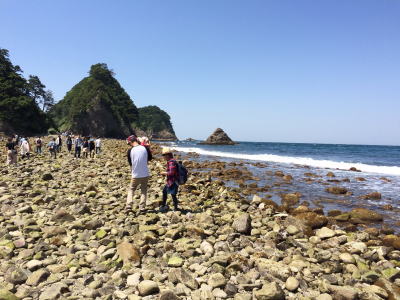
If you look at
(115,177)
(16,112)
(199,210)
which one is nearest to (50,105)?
(16,112)

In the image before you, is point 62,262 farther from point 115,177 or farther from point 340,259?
point 115,177

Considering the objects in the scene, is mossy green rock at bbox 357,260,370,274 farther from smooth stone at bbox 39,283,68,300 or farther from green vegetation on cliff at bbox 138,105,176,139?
green vegetation on cliff at bbox 138,105,176,139

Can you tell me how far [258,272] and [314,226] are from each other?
4460 millimetres

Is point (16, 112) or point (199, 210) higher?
point (16, 112)

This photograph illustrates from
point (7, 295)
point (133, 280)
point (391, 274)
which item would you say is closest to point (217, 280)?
point (133, 280)

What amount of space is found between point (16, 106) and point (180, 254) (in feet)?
217

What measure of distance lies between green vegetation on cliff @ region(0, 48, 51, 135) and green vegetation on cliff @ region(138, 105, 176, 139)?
106m

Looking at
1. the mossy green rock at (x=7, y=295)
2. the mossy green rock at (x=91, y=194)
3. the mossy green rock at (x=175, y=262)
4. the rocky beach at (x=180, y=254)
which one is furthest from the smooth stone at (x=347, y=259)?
the mossy green rock at (x=91, y=194)

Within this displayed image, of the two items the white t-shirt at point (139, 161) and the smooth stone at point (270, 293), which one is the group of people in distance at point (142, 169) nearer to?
the white t-shirt at point (139, 161)

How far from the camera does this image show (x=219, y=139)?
369ft

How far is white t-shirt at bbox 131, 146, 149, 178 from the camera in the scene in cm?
746

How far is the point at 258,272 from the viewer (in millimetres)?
4641

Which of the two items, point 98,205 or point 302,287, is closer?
point 302,287

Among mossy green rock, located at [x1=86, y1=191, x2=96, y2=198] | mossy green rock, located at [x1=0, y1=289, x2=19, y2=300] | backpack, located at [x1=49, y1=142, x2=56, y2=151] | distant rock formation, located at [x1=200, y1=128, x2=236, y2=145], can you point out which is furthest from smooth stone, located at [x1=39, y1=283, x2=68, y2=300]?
distant rock formation, located at [x1=200, y1=128, x2=236, y2=145]
